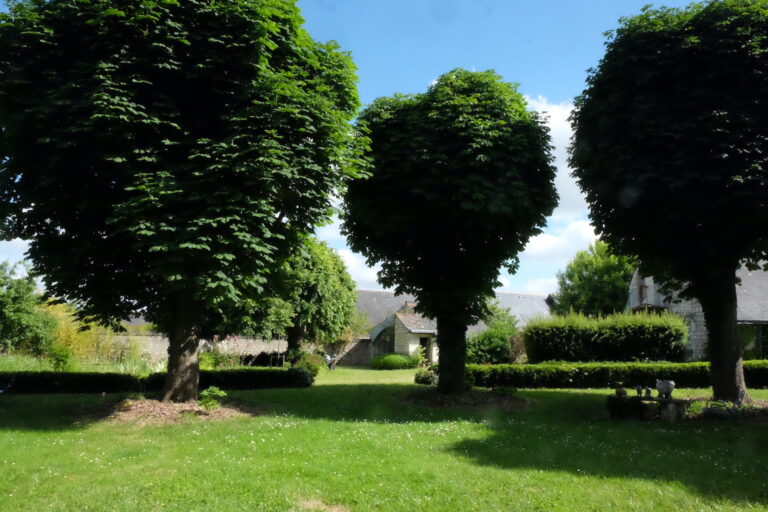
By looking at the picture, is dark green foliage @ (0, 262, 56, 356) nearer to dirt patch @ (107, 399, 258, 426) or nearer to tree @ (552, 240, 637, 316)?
dirt patch @ (107, 399, 258, 426)

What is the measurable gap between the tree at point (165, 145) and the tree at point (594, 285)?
3843 cm

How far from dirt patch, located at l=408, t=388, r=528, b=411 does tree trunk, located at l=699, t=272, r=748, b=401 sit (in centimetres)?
503

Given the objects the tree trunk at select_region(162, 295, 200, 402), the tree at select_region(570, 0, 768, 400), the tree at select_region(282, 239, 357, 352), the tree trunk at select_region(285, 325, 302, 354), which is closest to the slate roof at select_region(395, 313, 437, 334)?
the tree at select_region(282, 239, 357, 352)

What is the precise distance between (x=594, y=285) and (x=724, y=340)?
3441 centimetres

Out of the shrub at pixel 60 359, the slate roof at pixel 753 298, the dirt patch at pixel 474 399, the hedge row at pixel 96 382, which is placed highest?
the slate roof at pixel 753 298

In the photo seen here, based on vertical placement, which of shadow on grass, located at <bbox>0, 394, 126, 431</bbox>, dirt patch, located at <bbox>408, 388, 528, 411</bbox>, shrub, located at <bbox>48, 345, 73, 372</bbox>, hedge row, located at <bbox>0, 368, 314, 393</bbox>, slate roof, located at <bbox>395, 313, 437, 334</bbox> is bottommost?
dirt patch, located at <bbox>408, 388, 528, 411</bbox>

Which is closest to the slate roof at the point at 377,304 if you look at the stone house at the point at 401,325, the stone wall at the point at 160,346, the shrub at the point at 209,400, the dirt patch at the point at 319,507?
the stone house at the point at 401,325

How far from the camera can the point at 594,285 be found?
46.2 metres

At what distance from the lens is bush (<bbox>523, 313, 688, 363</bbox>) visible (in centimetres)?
2400

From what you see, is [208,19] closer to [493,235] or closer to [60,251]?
[60,251]

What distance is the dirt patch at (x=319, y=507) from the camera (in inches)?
241

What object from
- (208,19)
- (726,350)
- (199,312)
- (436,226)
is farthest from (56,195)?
(726,350)

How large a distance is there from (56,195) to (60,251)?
4.27ft

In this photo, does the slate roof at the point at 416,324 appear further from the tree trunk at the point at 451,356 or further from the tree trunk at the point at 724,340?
the tree trunk at the point at 724,340
